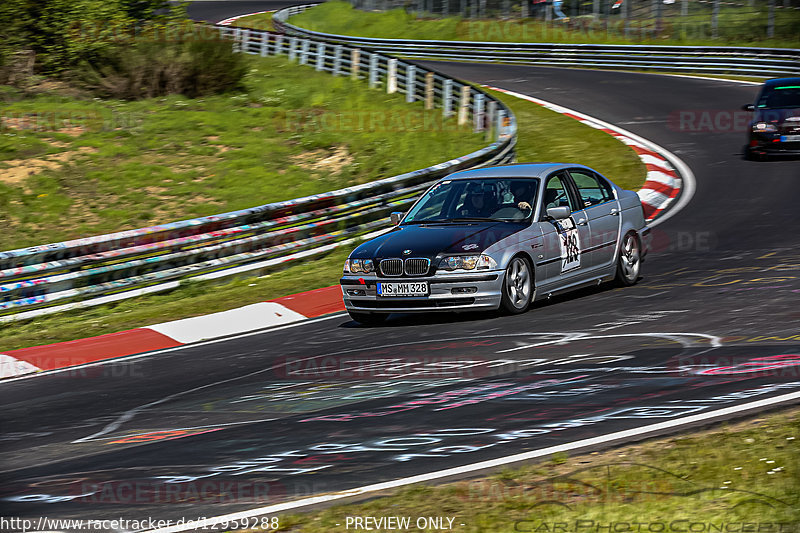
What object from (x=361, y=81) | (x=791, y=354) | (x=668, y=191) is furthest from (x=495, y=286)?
(x=361, y=81)

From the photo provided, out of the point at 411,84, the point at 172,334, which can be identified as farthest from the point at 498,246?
the point at 411,84

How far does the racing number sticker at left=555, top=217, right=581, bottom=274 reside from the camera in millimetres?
11109

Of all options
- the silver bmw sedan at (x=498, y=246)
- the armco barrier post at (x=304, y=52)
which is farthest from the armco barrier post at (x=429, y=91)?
the silver bmw sedan at (x=498, y=246)

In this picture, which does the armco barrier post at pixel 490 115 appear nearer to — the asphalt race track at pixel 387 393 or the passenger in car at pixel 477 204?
the asphalt race track at pixel 387 393

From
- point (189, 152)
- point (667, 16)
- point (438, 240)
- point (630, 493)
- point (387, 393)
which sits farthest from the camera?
point (667, 16)

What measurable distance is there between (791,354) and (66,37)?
26314 millimetres

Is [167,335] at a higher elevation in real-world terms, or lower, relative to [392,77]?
lower

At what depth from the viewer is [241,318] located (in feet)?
40.0

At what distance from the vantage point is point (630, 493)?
192 inches

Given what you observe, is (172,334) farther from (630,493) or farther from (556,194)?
(630,493)

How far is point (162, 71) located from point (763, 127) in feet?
52.5

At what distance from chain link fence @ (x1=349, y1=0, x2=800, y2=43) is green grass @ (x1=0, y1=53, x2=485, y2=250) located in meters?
17.2

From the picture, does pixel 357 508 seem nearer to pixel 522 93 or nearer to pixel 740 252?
pixel 740 252

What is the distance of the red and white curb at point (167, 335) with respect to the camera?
35.7 feet
